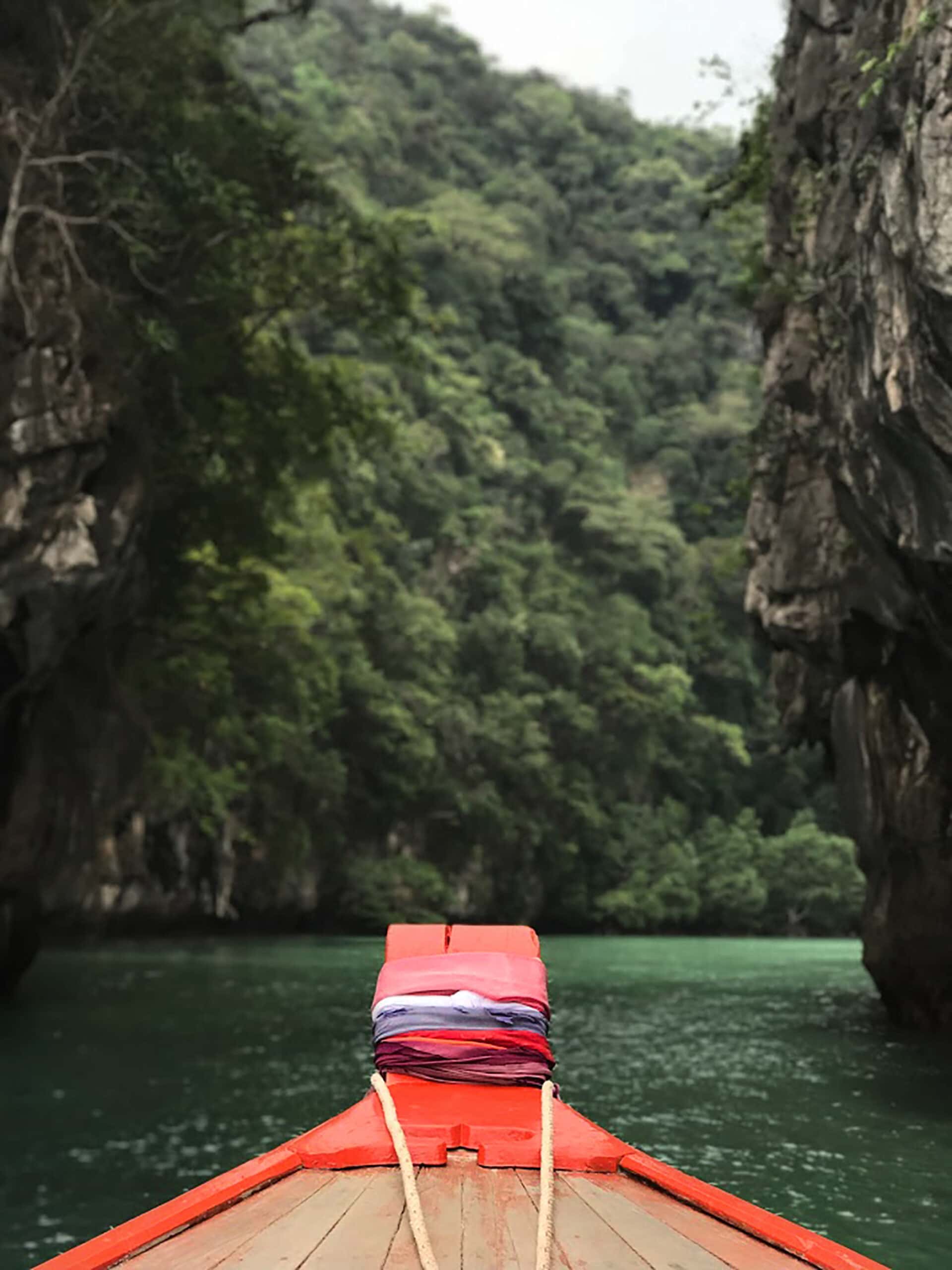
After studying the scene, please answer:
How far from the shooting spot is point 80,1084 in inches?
366

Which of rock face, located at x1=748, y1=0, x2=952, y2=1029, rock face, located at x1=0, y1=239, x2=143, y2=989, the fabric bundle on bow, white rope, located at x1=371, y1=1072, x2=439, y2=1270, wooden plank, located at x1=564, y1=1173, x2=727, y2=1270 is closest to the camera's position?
white rope, located at x1=371, y1=1072, x2=439, y2=1270

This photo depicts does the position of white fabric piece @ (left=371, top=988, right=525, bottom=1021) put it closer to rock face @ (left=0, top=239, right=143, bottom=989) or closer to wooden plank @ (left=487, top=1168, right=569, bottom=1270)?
wooden plank @ (left=487, top=1168, right=569, bottom=1270)

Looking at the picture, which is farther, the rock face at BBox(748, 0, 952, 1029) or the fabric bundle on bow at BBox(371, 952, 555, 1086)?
the rock face at BBox(748, 0, 952, 1029)

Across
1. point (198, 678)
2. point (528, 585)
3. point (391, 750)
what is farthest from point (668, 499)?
point (198, 678)

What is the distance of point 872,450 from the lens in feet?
29.0

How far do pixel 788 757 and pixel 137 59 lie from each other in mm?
40851

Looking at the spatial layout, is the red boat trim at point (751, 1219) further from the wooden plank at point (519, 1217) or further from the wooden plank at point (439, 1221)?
the wooden plank at point (439, 1221)

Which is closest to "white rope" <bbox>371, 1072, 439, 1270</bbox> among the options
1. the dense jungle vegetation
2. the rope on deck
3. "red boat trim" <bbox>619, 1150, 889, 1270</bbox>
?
the rope on deck

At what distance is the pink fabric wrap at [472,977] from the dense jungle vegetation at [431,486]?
938 cm

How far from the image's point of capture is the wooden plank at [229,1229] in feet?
9.10

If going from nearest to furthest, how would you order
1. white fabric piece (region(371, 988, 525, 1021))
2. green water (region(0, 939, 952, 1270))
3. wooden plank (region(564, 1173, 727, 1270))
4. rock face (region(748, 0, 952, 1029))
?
wooden plank (region(564, 1173, 727, 1270))
white fabric piece (region(371, 988, 525, 1021))
green water (region(0, 939, 952, 1270))
rock face (region(748, 0, 952, 1029))

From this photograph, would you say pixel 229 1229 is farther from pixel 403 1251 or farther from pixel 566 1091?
pixel 566 1091

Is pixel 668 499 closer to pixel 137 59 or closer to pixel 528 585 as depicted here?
pixel 528 585

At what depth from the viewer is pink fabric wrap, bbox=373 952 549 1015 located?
4379 mm
